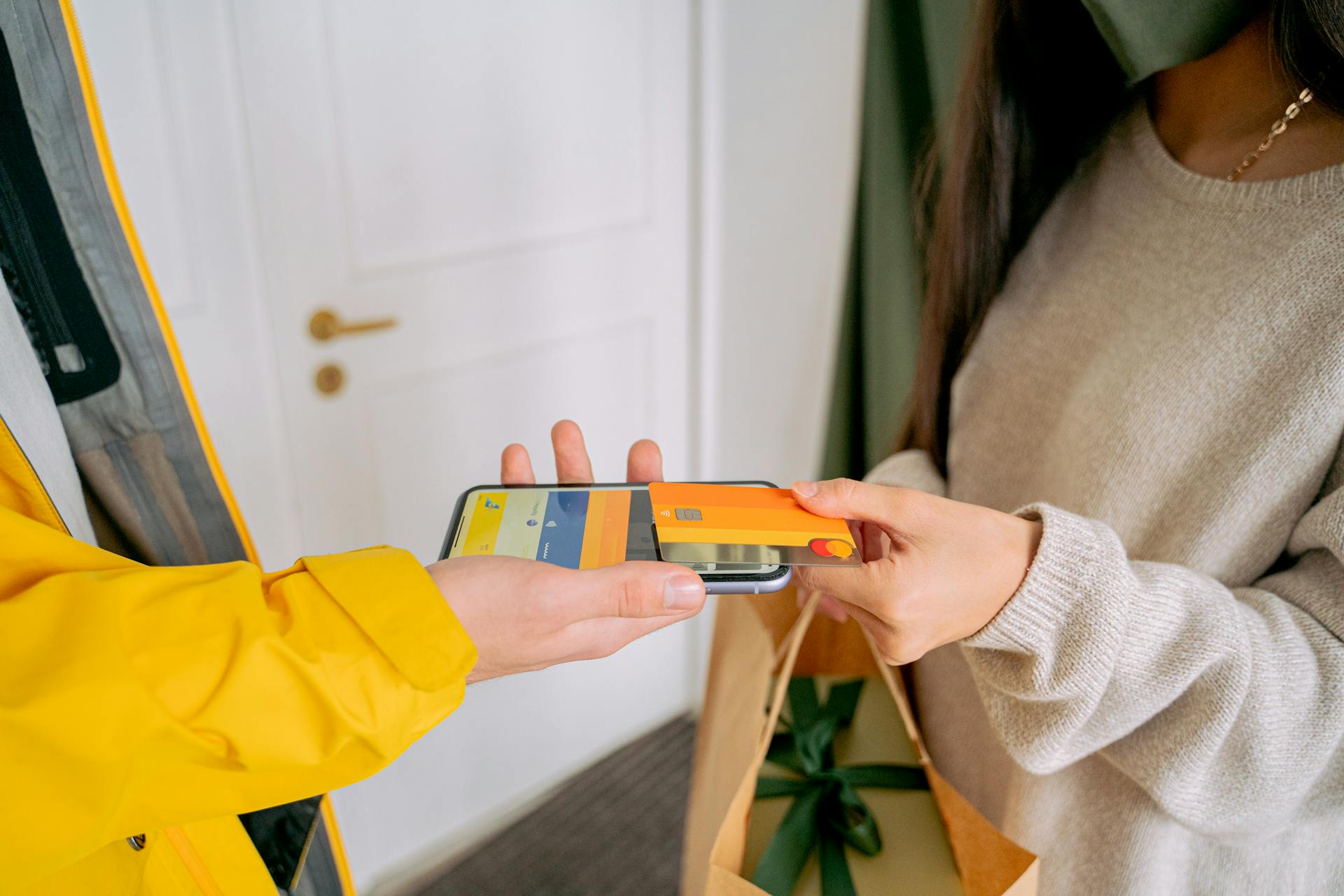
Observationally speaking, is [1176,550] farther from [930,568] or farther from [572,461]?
[572,461]

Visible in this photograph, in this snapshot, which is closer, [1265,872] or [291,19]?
[1265,872]

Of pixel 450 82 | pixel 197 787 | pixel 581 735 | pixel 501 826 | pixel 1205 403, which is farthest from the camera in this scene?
pixel 581 735

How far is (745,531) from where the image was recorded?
24.9 inches

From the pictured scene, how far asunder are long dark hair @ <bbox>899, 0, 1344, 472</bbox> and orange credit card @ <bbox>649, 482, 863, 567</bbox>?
1.06ft

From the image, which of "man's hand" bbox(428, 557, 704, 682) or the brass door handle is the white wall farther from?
"man's hand" bbox(428, 557, 704, 682)

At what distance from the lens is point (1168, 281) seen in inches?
28.0

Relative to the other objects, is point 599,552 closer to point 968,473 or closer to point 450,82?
point 968,473

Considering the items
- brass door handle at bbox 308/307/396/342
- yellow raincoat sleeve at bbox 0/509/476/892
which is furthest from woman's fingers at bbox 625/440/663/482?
brass door handle at bbox 308/307/396/342

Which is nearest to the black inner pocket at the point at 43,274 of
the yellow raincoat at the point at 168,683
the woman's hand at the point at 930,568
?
the yellow raincoat at the point at 168,683

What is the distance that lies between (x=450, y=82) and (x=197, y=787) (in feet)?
3.69

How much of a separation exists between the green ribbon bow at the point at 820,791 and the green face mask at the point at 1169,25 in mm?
582

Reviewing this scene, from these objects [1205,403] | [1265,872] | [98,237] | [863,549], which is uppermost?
[98,237]

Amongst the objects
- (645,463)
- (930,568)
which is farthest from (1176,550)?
(645,463)

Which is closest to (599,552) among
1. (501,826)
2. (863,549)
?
(863,549)
